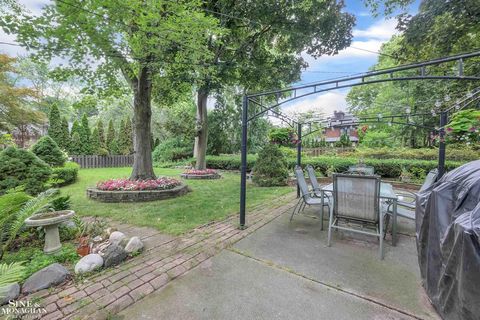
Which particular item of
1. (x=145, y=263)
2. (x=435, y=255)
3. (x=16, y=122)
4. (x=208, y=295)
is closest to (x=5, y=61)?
(x=16, y=122)

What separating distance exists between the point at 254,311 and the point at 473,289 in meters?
1.45

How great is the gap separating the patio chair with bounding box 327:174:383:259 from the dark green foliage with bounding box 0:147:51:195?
5.22m

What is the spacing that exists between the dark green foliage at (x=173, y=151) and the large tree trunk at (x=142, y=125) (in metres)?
9.75

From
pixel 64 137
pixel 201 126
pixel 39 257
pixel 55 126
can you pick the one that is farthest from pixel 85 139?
pixel 39 257

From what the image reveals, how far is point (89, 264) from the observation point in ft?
7.41

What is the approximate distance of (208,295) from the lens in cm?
196

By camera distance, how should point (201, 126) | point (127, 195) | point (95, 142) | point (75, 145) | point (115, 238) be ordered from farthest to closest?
1. point (95, 142)
2. point (75, 145)
3. point (201, 126)
4. point (127, 195)
5. point (115, 238)

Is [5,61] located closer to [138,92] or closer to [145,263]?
[138,92]

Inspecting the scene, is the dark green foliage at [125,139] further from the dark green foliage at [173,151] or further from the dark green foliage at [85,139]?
the dark green foliage at [85,139]

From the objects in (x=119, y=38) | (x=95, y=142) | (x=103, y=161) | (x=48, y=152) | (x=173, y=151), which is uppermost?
(x=119, y=38)

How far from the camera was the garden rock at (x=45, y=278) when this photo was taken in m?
1.95

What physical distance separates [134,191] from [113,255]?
320 centimetres

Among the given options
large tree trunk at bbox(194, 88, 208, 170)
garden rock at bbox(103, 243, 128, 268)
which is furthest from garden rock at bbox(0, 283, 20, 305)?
large tree trunk at bbox(194, 88, 208, 170)

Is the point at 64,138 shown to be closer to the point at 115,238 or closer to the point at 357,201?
the point at 115,238
